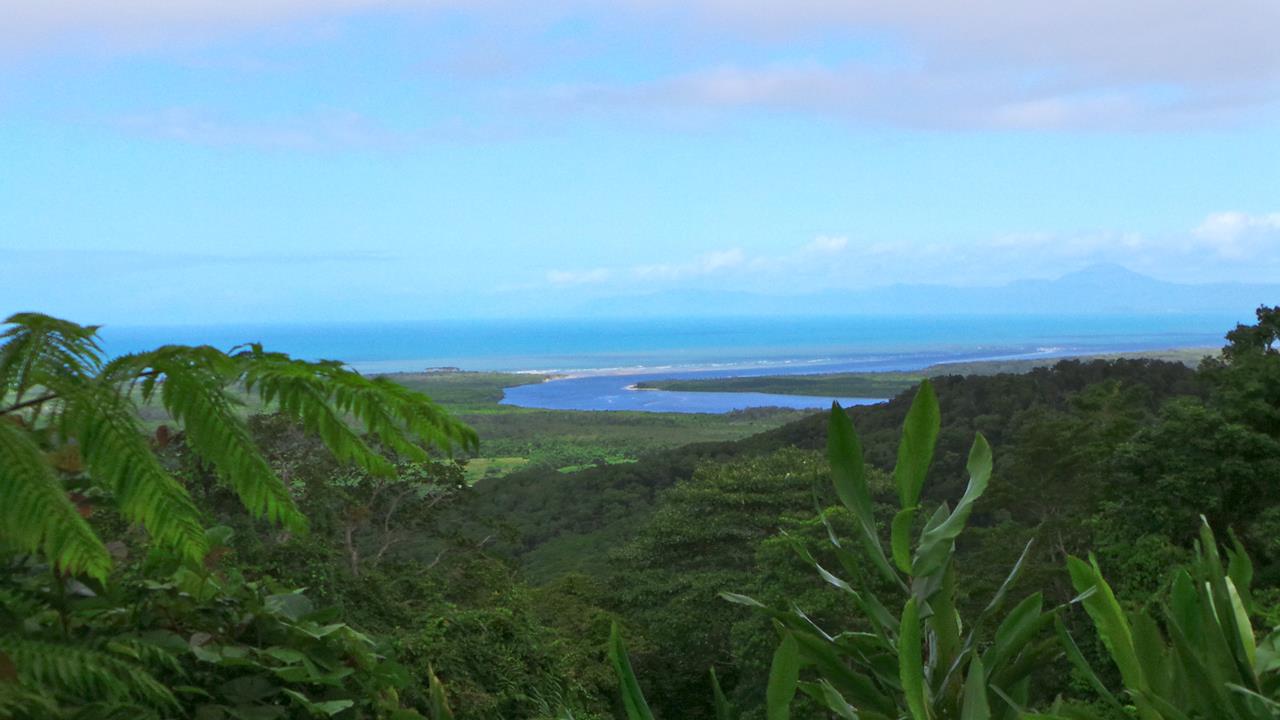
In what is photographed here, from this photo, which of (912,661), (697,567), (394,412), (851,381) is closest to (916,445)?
(912,661)

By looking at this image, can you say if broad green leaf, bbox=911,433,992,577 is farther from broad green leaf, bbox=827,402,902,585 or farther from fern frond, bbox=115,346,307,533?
fern frond, bbox=115,346,307,533

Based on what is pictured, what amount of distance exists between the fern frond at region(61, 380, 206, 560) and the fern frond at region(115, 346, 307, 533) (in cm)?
6

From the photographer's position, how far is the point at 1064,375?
4366 cm

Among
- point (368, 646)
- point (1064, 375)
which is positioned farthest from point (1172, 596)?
point (1064, 375)

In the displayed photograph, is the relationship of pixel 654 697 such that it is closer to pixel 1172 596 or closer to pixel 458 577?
pixel 458 577

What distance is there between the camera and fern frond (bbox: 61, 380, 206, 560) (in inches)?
48.0

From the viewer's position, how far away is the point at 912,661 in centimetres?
85

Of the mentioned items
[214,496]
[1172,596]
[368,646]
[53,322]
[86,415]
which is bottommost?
[214,496]

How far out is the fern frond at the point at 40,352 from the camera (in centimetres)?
125

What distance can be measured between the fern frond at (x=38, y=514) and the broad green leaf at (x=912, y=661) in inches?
34.3

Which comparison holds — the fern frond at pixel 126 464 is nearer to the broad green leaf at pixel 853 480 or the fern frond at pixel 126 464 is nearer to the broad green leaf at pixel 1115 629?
the broad green leaf at pixel 853 480

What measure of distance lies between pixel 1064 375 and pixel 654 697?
31.1m

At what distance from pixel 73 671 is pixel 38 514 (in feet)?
0.58

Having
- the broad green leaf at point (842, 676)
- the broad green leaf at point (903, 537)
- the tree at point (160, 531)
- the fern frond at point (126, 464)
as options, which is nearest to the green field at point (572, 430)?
the tree at point (160, 531)
